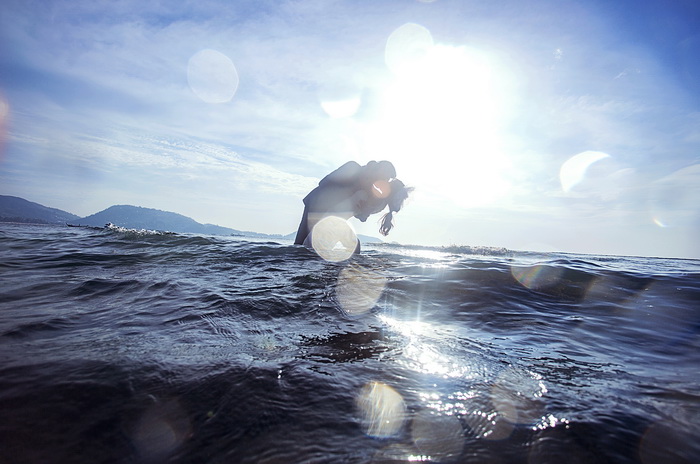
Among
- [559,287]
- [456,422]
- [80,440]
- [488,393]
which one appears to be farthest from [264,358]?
[559,287]

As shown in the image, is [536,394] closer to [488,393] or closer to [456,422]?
[488,393]

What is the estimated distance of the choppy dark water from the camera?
1.17 meters

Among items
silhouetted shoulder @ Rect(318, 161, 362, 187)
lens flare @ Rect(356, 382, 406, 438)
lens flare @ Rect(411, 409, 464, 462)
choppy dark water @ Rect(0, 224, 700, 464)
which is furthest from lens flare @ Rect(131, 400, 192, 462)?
silhouetted shoulder @ Rect(318, 161, 362, 187)

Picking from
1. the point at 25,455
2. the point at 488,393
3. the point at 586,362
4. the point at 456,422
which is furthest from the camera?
the point at 586,362

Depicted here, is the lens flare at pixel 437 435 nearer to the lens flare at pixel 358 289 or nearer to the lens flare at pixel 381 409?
the lens flare at pixel 381 409

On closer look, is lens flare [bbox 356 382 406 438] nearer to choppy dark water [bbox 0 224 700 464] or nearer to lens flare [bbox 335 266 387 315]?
choppy dark water [bbox 0 224 700 464]

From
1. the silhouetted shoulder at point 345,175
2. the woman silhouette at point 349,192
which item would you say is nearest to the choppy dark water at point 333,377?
the woman silhouette at point 349,192

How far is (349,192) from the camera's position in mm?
9016

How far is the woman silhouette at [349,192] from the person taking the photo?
8.87 metres

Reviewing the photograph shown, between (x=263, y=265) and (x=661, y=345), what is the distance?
5.73m

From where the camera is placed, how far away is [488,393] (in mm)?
1610

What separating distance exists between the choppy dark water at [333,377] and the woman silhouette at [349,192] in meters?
5.18

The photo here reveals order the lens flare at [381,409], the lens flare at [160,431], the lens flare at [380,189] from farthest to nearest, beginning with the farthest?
the lens flare at [380,189], the lens flare at [381,409], the lens flare at [160,431]

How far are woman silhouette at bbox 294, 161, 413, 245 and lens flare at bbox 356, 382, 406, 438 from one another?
750cm
